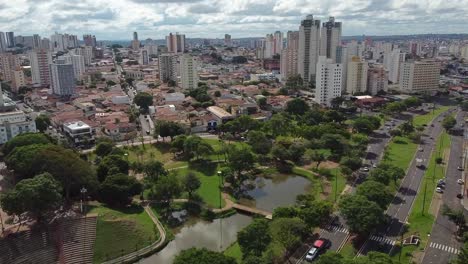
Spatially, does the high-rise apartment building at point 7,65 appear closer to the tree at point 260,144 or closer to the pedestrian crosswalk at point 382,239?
the tree at point 260,144

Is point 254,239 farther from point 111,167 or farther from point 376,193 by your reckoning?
point 111,167

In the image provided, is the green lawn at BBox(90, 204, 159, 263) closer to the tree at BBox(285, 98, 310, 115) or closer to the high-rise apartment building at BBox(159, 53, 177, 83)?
the tree at BBox(285, 98, 310, 115)

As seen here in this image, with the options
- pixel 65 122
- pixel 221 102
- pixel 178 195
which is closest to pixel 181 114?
pixel 221 102

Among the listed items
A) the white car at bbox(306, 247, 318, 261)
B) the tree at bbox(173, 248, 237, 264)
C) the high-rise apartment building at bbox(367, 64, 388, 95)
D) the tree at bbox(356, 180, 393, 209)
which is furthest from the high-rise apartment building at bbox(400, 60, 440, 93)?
the tree at bbox(173, 248, 237, 264)

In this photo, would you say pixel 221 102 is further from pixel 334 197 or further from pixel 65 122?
pixel 334 197

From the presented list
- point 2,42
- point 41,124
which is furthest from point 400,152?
point 2,42

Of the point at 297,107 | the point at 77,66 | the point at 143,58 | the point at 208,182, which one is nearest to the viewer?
the point at 208,182
